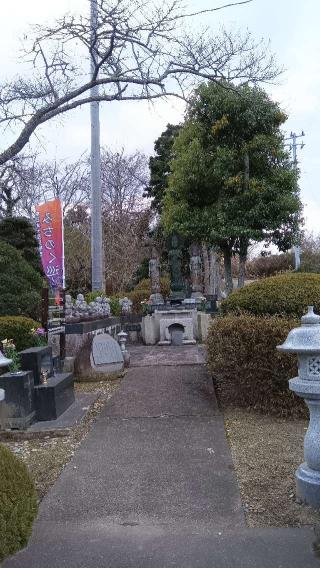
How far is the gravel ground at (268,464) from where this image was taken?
136 inches

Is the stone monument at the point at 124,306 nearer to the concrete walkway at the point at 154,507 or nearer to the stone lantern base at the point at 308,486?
the concrete walkway at the point at 154,507

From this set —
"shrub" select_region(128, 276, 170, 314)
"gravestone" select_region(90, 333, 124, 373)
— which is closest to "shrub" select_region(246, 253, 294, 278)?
"shrub" select_region(128, 276, 170, 314)

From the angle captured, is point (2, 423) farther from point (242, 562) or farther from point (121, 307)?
point (121, 307)

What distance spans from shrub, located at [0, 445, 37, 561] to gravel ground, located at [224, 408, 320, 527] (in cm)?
154

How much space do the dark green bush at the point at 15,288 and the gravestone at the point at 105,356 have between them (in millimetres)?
2467

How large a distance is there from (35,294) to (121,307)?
17.0 ft

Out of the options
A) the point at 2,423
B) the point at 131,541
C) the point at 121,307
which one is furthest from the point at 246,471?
the point at 121,307

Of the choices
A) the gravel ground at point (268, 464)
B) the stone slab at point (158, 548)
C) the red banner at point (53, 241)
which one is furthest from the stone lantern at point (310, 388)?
the red banner at point (53, 241)

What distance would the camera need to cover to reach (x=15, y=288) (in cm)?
1052

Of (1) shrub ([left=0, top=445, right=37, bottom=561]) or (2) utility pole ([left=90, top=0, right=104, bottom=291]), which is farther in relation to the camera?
(2) utility pole ([left=90, top=0, right=104, bottom=291])

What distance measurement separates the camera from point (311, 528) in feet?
10.6

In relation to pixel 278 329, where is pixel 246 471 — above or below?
below

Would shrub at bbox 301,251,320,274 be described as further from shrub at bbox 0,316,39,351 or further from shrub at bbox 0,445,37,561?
shrub at bbox 0,445,37,561

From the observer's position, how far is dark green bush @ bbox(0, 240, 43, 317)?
34.1 ft
